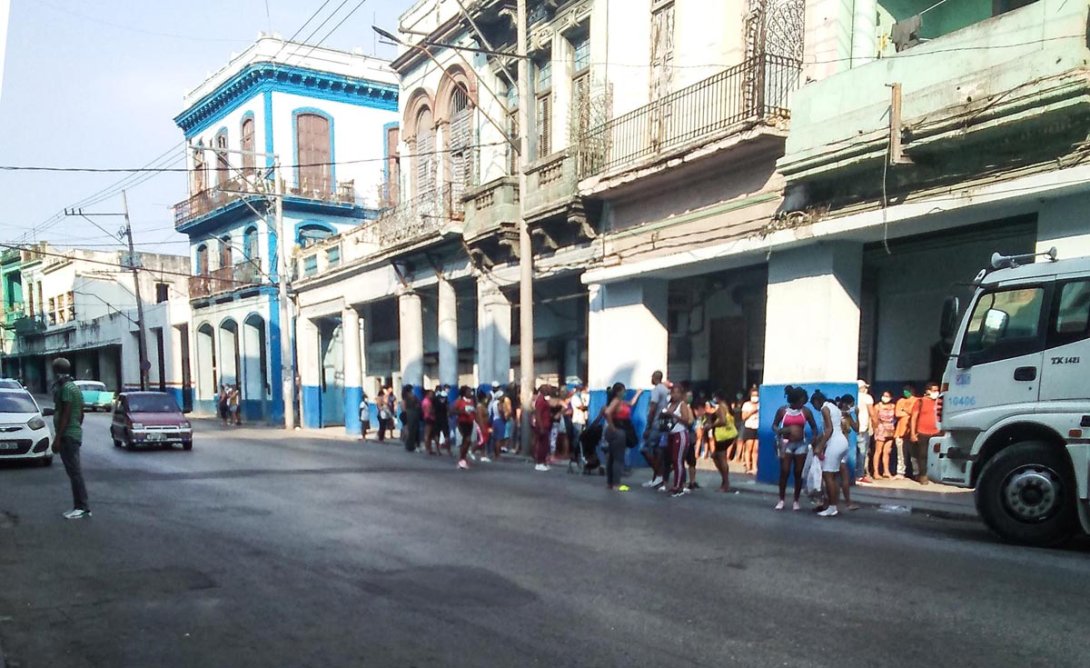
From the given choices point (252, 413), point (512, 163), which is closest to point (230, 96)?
point (252, 413)

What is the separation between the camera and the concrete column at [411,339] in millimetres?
24500

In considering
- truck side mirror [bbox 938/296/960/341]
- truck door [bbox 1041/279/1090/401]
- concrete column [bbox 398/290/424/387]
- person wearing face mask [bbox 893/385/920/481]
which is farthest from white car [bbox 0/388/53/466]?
truck door [bbox 1041/279/1090/401]

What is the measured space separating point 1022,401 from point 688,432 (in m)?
5.04

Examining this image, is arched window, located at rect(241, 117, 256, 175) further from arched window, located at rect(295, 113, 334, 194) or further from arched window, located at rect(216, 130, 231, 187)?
arched window, located at rect(295, 113, 334, 194)

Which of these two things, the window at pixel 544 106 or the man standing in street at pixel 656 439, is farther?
the window at pixel 544 106

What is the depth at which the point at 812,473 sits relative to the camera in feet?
33.6

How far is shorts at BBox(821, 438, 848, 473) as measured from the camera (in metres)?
9.63

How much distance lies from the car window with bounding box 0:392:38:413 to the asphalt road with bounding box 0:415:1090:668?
14.7 feet

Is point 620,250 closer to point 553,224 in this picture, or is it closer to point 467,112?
point 553,224

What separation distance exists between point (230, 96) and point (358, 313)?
14.9 metres

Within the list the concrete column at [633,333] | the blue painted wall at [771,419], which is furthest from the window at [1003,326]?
the concrete column at [633,333]

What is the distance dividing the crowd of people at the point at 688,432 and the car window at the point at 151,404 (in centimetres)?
573

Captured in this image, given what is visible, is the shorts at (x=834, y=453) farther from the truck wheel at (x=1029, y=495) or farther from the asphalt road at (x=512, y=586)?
the truck wheel at (x=1029, y=495)

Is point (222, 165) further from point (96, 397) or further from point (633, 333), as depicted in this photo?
point (633, 333)
